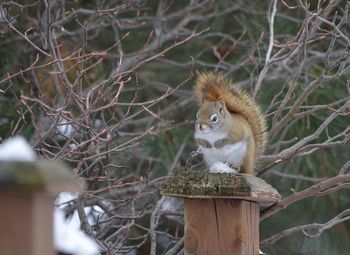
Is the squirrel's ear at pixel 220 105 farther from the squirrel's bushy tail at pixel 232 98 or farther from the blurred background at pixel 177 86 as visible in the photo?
the blurred background at pixel 177 86

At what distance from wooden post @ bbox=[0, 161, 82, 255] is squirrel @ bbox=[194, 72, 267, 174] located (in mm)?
1318

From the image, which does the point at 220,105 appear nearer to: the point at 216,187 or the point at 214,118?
the point at 214,118

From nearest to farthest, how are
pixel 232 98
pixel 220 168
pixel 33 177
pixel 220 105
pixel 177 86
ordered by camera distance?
pixel 33 177 → pixel 220 168 → pixel 220 105 → pixel 232 98 → pixel 177 86

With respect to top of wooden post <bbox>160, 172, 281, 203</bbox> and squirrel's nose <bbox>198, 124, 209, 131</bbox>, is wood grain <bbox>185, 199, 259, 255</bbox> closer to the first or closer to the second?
top of wooden post <bbox>160, 172, 281, 203</bbox>

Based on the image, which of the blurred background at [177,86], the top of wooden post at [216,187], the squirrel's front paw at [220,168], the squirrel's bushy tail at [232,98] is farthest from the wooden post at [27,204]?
the blurred background at [177,86]

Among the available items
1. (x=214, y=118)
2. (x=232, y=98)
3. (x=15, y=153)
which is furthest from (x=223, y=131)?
(x=15, y=153)

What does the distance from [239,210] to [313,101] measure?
A: 112 inches

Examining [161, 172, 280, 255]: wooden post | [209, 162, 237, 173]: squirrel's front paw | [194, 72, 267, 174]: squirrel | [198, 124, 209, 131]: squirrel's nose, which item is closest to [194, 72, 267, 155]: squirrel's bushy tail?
[194, 72, 267, 174]: squirrel

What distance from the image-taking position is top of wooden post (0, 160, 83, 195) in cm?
121

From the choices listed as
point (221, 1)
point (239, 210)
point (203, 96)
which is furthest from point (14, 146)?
point (221, 1)

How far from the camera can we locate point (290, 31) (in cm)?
545

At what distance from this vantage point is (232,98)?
283 centimetres

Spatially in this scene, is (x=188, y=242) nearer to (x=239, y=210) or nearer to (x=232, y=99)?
(x=239, y=210)

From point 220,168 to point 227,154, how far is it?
0.08m
